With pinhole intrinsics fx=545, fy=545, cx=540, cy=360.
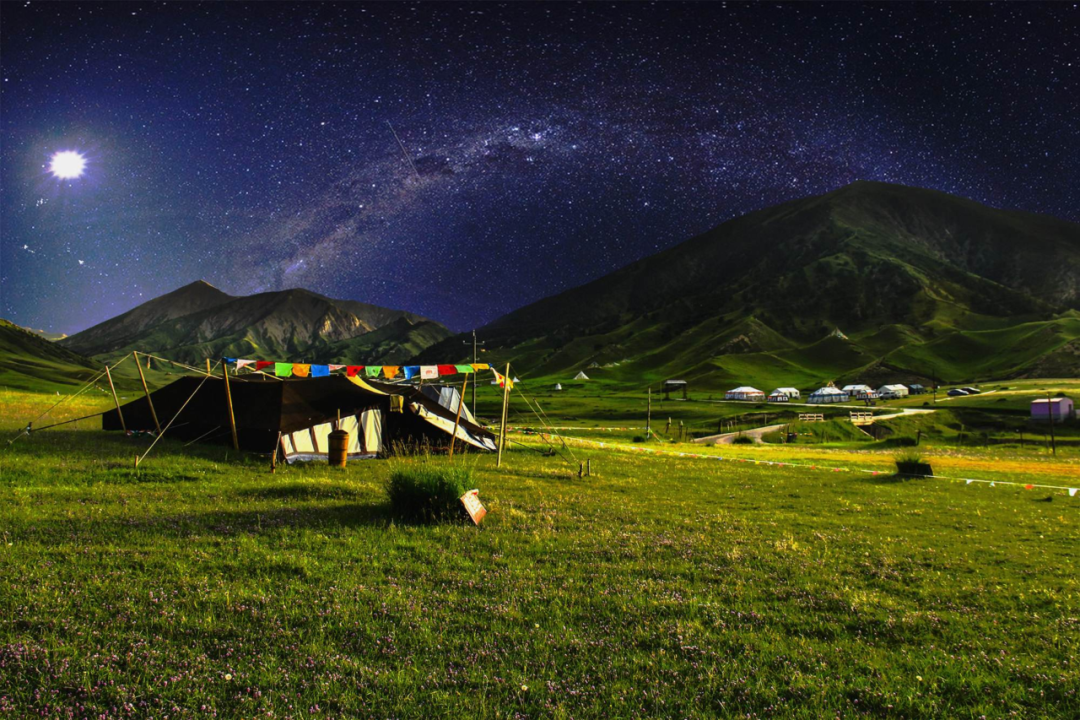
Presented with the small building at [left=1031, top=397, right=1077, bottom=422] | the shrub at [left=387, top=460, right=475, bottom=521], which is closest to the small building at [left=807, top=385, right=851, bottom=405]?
the small building at [left=1031, top=397, right=1077, bottom=422]

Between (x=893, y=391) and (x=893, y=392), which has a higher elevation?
(x=893, y=391)

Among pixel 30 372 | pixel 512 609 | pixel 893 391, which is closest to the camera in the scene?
pixel 512 609

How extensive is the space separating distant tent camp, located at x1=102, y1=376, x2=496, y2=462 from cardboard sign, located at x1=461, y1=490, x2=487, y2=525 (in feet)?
39.0

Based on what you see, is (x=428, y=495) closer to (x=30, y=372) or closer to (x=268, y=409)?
(x=268, y=409)

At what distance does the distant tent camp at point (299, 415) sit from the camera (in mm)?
22609

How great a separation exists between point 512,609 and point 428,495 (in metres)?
6.00

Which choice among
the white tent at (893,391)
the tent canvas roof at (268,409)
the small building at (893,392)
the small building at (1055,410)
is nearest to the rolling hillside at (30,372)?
the tent canvas roof at (268,409)

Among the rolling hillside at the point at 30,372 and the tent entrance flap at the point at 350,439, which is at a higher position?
the rolling hillside at the point at 30,372

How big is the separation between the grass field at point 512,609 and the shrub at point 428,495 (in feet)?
2.15

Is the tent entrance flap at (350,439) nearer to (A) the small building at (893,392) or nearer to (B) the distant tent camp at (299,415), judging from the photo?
(B) the distant tent camp at (299,415)

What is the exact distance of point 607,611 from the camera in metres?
7.58

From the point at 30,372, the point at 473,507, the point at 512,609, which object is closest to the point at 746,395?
the point at 473,507

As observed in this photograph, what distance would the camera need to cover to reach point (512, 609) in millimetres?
7414

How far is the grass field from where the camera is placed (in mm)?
5375
